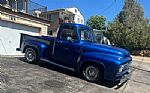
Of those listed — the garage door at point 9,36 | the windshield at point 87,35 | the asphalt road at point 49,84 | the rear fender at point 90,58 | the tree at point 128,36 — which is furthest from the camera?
the tree at point 128,36

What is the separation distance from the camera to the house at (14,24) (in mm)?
17188

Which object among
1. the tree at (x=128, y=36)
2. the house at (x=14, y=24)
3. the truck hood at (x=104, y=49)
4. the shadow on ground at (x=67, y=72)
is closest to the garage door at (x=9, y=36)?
the house at (x=14, y=24)

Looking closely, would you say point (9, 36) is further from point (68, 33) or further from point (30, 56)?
point (68, 33)

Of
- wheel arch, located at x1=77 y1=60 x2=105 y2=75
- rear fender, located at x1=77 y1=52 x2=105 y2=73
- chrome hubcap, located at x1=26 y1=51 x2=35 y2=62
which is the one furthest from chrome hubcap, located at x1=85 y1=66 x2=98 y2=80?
chrome hubcap, located at x1=26 y1=51 x2=35 y2=62

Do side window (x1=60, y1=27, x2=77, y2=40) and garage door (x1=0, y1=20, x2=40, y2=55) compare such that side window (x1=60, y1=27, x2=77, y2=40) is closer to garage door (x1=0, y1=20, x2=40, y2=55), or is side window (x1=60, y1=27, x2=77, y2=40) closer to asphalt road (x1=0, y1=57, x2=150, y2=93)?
asphalt road (x1=0, y1=57, x2=150, y2=93)

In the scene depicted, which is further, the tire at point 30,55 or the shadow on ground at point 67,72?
the tire at point 30,55

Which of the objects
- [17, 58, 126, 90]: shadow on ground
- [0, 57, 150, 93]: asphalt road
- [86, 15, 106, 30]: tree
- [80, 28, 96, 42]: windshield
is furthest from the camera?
[86, 15, 106, 30]: tree

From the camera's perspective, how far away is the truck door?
1109cm

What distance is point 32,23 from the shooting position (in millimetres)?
20859

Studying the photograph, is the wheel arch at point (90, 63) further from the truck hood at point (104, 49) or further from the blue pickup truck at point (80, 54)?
the truck hood at point (104, 49)

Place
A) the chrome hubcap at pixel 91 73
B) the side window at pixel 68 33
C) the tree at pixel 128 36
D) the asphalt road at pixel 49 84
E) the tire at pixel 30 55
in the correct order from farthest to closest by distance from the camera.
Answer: the tree at pixel 128 36
the tire at pixel 30 55
the side window at pixel 68 33
the chrome hubcap at pixel 91 73
the asphalt road at pixel 49 84

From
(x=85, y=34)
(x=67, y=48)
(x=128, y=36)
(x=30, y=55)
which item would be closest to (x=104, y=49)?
(x=85, y=34)

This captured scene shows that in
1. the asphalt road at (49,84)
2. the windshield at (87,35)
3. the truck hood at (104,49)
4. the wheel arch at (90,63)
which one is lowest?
the asphalt road at (49,84)

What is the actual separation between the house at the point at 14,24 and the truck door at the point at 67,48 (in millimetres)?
6488
